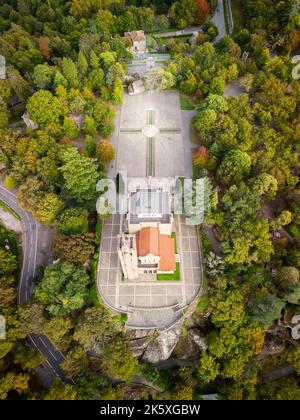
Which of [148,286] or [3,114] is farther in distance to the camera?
[3,114]

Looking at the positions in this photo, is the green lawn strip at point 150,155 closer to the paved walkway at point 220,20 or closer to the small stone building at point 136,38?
the small stone building at point 136,38

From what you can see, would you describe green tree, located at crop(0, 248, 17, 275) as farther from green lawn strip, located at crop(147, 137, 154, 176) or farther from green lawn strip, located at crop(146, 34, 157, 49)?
green lawn strip, located at crop(146, 34, 157, 49)

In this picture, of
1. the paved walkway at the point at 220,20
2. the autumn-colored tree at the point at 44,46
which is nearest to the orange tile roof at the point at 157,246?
the autumn-colored tree at the point at 44,46

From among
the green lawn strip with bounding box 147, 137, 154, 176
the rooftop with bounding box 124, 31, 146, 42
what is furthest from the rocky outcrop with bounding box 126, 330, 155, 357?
the rooftop with bounding box 124, 31, 146, 42

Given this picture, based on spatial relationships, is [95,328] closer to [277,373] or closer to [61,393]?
[61,393]
